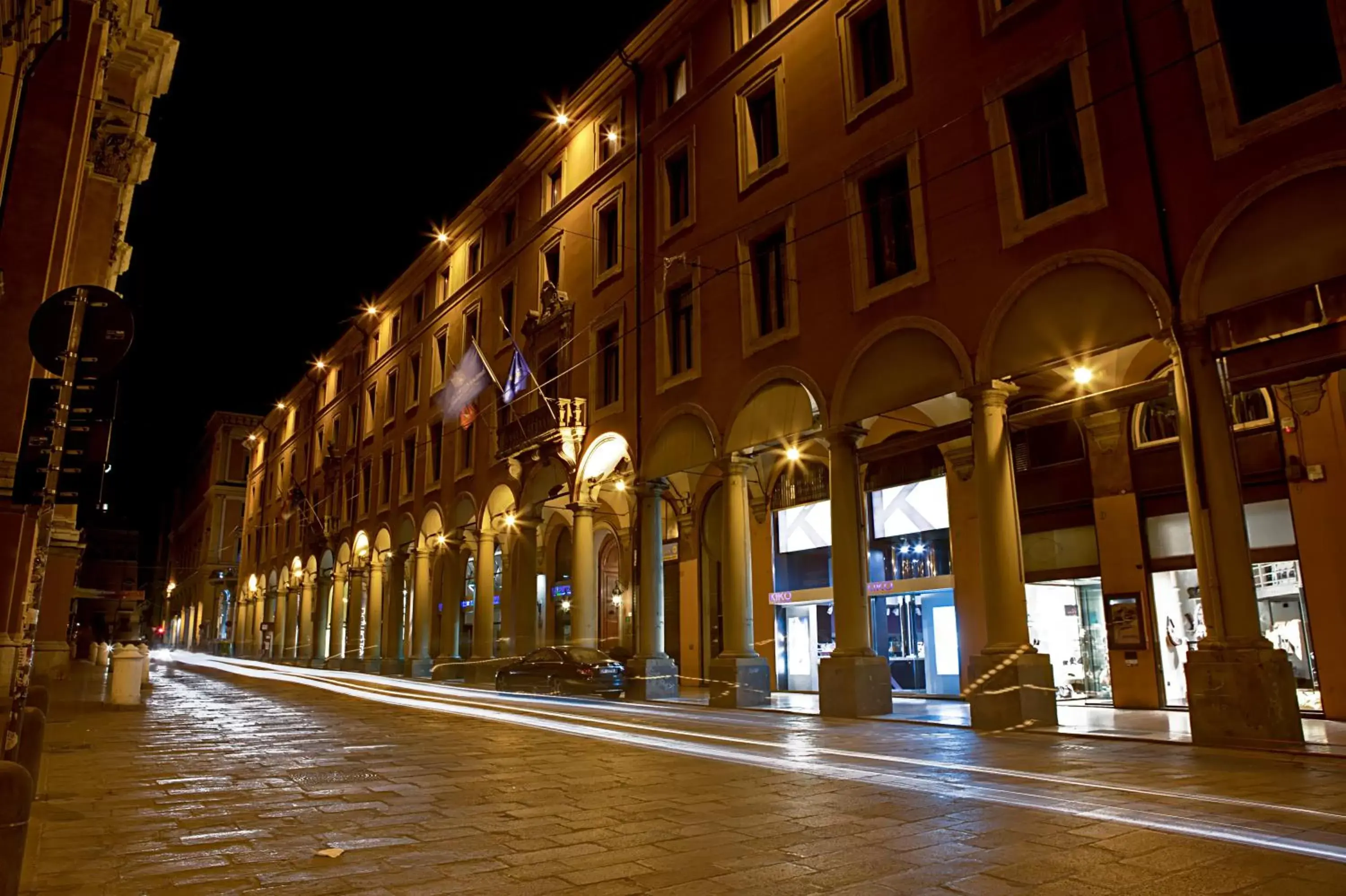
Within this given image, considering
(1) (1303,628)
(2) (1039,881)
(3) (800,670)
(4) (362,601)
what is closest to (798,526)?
(3) (800,670)

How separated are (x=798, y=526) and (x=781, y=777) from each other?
15003 millimetres

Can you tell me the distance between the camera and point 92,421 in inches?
247

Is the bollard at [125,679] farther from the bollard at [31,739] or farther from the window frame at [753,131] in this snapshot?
the window frame at [753,131]

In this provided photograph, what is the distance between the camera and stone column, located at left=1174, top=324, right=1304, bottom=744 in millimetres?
10695

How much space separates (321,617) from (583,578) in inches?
1105

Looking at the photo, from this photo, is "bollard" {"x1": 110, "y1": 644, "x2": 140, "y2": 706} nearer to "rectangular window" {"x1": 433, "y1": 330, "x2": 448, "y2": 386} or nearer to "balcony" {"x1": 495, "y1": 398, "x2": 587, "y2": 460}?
"balcony" {"x1": 495, "y1": 398, "x2": 587, "y2": 460}

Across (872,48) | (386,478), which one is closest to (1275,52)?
(872,48)

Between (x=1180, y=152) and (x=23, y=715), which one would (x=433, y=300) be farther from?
(x=23, y=715)

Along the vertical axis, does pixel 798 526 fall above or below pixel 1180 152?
below

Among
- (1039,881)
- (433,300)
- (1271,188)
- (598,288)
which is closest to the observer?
(1039,881)

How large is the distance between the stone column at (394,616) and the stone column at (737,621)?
68.2 ft

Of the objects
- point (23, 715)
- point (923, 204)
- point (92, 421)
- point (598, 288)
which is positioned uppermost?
point (598, 288)

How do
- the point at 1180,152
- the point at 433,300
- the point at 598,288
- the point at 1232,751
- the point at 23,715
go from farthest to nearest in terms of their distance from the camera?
the point at 433,300
the point at 598,288
the point at 1180,152
the point at 1232,751
the point at 23,715

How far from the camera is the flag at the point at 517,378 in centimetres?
2519
